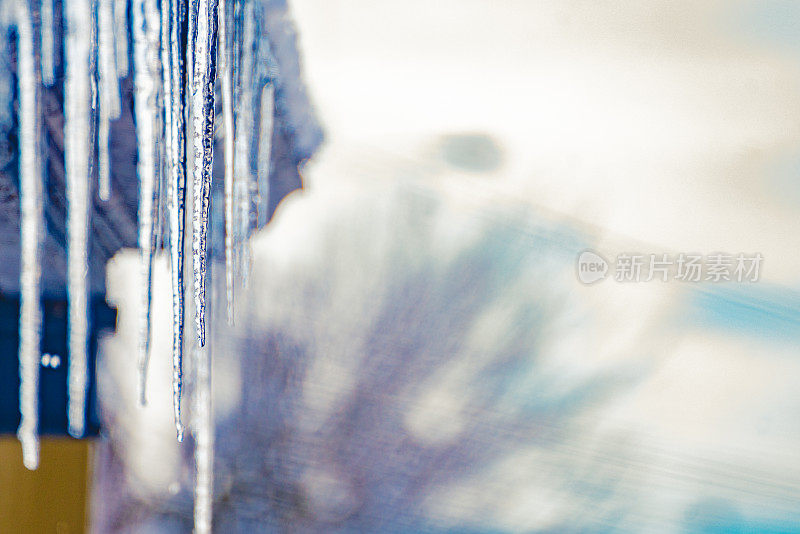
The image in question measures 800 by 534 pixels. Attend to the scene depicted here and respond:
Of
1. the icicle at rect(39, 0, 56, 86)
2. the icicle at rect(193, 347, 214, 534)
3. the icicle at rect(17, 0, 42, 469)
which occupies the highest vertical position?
the icicle at rect(39, 0, 56, 86)

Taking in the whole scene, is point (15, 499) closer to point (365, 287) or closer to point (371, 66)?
point (365, 287)

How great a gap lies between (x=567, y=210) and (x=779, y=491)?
0.62m

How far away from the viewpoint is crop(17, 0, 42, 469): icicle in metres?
0.77

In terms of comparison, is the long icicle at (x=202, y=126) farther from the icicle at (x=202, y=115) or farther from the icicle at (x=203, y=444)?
the icicle at (x=203, y=444)

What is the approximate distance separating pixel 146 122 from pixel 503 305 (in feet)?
2.07

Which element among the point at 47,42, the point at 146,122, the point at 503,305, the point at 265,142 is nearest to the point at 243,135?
the point at 265,142

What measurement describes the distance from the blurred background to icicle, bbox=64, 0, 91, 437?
0.31ft

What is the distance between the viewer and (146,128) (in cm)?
84

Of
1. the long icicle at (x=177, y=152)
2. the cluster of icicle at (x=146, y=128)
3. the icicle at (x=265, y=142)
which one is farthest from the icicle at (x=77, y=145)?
the icicle at (x=265, y=142)

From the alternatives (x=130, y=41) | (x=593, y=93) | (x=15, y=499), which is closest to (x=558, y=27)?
(x=593, y=93)

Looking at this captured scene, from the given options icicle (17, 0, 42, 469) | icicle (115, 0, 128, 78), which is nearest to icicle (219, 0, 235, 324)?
icicle (115, 0, 128, 78)

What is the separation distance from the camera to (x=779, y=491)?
0.98 meters

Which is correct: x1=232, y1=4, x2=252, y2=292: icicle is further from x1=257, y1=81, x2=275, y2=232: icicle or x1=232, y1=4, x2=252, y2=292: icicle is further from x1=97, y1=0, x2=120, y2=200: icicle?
Answer: x1=97, y1=0, x2=120, y2=200: icicle

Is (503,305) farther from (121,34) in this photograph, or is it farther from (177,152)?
(121,34)
